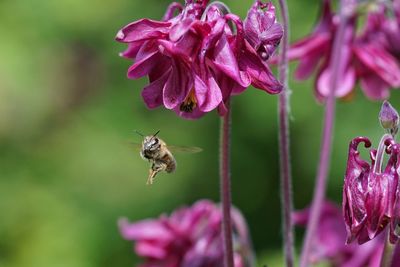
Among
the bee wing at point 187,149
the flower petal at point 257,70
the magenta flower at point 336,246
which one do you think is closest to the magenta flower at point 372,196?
the flower petal at point 257,70

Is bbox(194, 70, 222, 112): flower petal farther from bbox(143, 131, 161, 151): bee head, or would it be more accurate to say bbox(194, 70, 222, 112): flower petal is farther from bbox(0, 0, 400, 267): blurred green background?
bbox(0, 0, 400, 267): blurred green background

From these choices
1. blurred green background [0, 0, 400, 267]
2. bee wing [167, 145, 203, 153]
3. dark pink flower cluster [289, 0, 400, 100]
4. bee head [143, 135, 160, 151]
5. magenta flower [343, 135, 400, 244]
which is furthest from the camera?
blurred green background [0, 0, 400, 267]

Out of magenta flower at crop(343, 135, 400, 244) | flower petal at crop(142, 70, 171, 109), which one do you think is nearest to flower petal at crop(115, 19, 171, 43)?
flower petal at crop(142, 70, 171, 109)

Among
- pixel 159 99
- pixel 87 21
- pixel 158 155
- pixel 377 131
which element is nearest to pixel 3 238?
pixel 87 21

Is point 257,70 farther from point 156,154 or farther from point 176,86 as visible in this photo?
point 156,154

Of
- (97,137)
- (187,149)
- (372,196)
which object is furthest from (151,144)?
(97,137)
